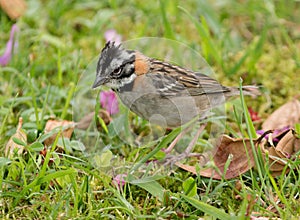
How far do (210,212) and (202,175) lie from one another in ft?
1.91

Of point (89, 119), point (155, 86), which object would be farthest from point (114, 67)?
point (89, 119)

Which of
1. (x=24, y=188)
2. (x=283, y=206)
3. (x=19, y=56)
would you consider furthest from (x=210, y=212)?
(x=19, y=56)

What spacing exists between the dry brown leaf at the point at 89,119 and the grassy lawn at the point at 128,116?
0.05 feet

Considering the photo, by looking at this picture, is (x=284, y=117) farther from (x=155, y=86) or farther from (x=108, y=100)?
(x=108, y=100)

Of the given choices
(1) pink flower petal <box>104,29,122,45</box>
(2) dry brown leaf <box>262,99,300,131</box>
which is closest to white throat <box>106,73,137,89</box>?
(2) dry brown leaf <box>262,99,300,131</box>

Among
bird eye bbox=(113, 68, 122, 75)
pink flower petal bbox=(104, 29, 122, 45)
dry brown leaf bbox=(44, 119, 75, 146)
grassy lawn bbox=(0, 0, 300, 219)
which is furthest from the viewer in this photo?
pink flower petal bbox=(104, 29, 122, 45)

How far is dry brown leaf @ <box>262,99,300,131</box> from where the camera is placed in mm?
4418

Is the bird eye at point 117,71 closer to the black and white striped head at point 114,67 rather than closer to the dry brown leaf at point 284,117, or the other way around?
the black and white striped head at point 114,67

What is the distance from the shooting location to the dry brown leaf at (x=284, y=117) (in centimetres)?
442

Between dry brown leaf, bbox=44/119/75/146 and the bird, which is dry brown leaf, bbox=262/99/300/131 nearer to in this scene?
the bird

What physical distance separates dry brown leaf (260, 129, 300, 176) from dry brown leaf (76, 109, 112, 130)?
119 cm

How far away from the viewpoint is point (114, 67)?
3.78 m

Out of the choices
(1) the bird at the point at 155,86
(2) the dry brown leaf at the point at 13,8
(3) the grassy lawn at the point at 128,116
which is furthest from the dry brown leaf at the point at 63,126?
(2) the dry brown leaf at the point at 13,8

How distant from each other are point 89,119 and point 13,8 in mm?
2098
